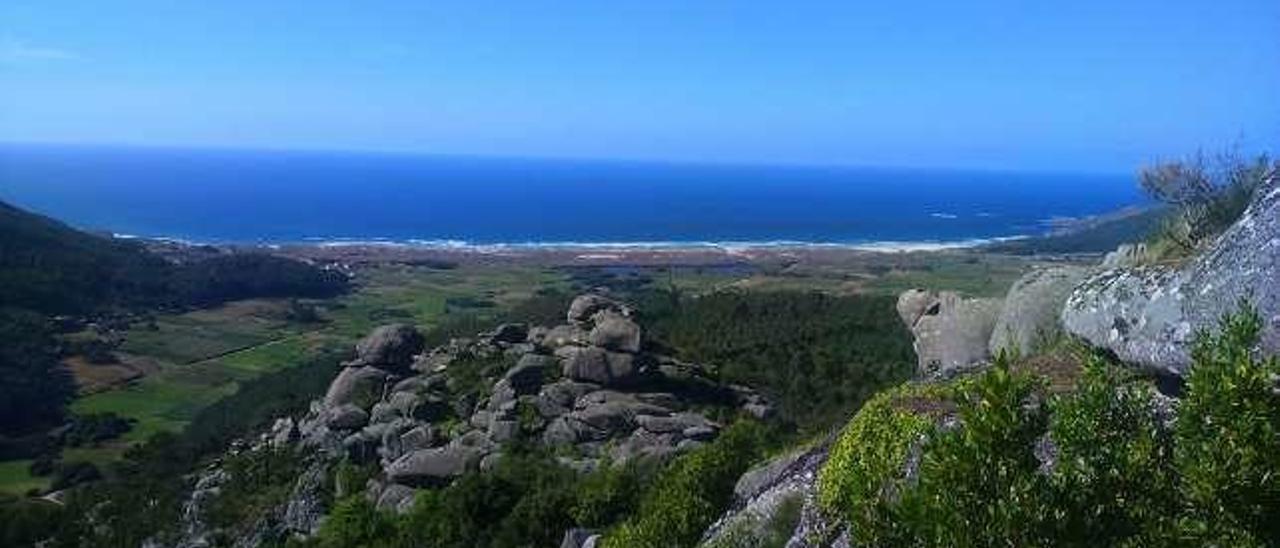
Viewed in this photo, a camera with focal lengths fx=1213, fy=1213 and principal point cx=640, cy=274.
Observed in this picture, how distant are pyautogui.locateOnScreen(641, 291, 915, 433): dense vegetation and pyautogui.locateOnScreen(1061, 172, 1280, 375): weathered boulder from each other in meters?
22.2

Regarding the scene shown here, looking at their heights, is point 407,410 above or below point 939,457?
below

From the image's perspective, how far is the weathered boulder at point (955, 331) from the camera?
27922 mm

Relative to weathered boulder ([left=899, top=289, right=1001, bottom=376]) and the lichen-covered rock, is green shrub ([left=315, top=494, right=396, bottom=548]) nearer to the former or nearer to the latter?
the lichen-covered rock

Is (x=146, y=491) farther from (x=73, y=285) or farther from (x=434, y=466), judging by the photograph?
(x=73, y=285)

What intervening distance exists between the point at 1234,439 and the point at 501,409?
3225 cm

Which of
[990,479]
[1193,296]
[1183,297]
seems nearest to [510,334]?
[1183,297]

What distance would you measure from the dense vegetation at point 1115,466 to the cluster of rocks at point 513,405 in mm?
23241

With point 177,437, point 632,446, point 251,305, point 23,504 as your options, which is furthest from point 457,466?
point 251,305

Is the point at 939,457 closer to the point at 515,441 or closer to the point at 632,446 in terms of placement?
the point at 632,446

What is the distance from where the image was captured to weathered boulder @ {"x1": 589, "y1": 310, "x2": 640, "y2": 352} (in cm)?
4219

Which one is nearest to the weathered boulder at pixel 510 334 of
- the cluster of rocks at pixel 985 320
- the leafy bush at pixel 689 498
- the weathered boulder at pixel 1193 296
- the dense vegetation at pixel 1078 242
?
the cluster of rocks at pixel 985 320

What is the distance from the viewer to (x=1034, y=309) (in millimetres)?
23672

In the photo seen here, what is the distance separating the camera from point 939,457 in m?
9.64

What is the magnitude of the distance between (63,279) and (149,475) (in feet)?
263
